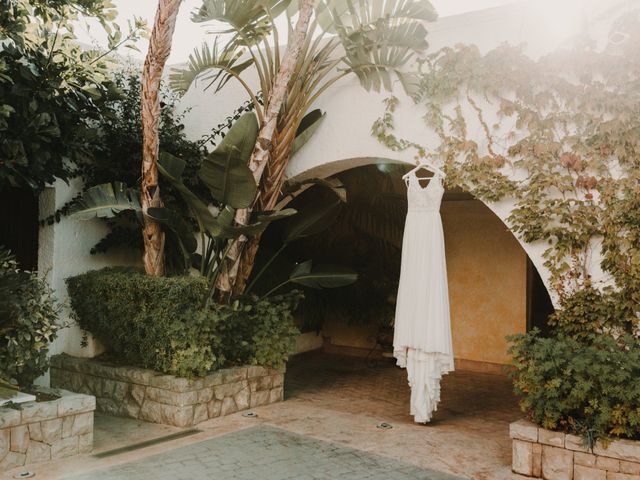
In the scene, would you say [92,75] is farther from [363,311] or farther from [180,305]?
[363,311]

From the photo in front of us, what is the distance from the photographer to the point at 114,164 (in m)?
8.48

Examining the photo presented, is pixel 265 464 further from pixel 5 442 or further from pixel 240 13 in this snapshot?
pixel 240 13

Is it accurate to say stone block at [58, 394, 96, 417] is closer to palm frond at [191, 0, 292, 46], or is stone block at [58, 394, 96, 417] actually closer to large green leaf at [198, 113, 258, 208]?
large green leaf at [198, 113, 258, 208]

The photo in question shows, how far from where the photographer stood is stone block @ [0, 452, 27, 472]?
18.4ft

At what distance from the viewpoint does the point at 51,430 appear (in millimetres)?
5961

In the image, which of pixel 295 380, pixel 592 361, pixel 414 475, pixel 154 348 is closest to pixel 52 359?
pixel 154 348

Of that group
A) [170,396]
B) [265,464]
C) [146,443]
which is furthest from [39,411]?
[265,464]

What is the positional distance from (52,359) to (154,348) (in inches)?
72.0

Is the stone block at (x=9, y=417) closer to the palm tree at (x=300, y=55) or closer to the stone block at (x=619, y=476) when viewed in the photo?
the palm tree at (x=300, y=55)

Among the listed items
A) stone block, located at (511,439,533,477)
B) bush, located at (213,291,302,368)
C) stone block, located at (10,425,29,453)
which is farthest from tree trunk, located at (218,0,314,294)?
stone block, located at (511,439,533,477)

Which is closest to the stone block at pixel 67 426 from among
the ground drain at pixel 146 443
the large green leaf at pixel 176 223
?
the ground drain at pixel 146 443

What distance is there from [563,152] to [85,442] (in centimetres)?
549

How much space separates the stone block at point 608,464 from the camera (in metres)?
5.27

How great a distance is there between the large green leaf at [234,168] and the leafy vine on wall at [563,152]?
7.01 feet
